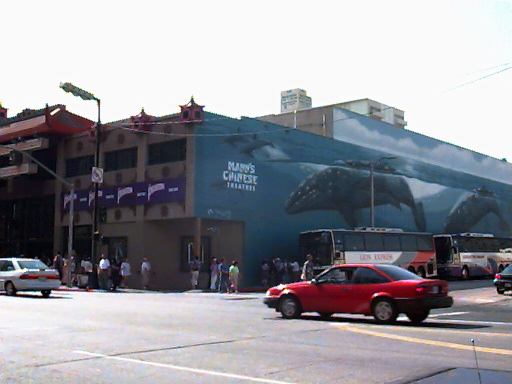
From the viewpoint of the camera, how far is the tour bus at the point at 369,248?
1378 inches

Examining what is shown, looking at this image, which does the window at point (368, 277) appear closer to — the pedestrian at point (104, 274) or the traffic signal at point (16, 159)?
the pedestrian at point (104, 274)

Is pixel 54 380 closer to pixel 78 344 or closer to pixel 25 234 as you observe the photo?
pixel 78 344

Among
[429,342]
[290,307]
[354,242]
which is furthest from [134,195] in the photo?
[429,342]

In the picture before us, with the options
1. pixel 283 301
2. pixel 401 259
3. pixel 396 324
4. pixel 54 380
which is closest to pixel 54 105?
pixel 401 259

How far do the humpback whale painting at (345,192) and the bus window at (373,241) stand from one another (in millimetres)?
6682

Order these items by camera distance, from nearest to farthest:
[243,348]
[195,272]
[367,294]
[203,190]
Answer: [243,348] < [367,294] < [195,272] < [203,190]

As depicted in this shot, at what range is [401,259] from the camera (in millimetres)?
39719

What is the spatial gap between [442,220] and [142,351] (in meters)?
57.0

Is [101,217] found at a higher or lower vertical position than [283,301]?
higher

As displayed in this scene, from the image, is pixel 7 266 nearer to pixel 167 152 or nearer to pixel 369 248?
pixel 167 152

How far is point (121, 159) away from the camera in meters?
40.2

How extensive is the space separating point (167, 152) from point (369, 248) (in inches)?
527

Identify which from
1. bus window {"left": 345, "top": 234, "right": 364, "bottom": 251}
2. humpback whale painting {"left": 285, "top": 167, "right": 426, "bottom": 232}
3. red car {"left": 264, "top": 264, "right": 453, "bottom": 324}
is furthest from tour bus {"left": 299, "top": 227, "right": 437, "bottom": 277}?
red car {"left": 264, "top": 264, "right": 453, "bottom": 324}

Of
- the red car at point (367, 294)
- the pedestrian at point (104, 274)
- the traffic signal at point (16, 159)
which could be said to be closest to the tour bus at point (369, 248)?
the pedestrian at point (104, 274)
